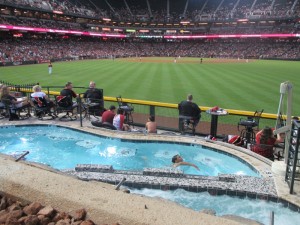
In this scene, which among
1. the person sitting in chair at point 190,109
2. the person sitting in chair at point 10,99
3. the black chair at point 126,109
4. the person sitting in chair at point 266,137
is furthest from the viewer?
the black chair at point 126,109

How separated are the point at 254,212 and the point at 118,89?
17.5 meters

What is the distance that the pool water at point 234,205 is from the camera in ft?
17.5

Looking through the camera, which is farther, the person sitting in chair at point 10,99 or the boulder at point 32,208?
the person sitting in chair at point 10,99

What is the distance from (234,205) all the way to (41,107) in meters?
9.54

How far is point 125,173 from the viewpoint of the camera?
6.88m

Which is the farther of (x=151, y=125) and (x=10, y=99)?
(x=10, y=99)

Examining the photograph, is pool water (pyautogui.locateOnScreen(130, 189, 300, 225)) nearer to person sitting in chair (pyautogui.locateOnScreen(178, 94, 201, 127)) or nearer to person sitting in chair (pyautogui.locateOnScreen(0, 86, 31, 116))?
person sitting in chair (pyautogui.locateOnScreen(178, 94, 201, 127))

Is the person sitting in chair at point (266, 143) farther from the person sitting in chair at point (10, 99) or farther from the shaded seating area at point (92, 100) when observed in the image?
the person sitting in chair at point (10, 99)

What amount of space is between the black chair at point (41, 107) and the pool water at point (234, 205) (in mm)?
7740

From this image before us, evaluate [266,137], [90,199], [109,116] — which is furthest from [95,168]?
[266,137]

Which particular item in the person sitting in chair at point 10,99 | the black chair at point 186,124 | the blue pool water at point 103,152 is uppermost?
the person sitting in chair at point 10,99

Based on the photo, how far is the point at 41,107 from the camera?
1242cm

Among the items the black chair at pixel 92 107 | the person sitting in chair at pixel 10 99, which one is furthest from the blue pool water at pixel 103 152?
the black chair at pixel 92 107

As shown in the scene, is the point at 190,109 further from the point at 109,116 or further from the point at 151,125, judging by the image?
the point at 109,116
